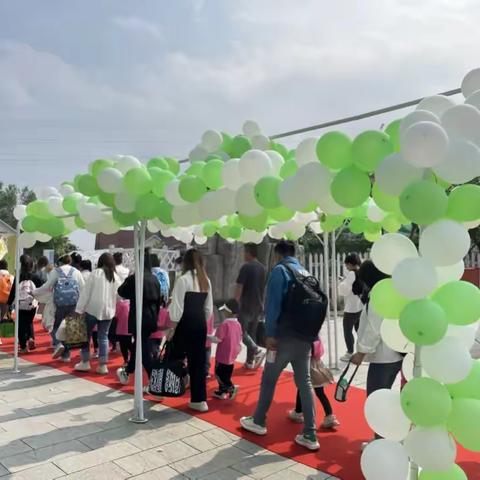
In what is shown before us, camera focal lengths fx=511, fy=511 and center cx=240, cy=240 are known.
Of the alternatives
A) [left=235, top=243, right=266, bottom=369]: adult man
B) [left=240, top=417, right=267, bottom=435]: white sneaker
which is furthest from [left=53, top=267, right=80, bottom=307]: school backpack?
[left=240, top=417, right=267, bottom=435]: white sneaker

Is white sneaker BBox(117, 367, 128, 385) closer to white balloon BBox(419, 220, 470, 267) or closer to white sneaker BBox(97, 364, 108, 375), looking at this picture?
white sneaker BBox(97, 364, 108, 375)

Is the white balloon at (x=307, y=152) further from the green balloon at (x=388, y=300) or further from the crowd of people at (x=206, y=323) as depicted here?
the crowd of people at (x=206, y=323)

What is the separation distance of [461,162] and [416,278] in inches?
20.6

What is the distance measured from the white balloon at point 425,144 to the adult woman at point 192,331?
302 cm

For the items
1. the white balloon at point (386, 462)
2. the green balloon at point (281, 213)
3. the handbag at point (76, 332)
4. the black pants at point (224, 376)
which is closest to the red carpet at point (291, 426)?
the black pants at point (224, 376)

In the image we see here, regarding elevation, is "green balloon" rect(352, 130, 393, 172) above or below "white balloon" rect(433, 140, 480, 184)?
above

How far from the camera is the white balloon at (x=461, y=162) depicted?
7.02 ft

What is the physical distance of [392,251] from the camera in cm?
236

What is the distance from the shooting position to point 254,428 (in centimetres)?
418

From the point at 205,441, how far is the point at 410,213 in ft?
9.03

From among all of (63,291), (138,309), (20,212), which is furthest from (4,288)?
(138,309)

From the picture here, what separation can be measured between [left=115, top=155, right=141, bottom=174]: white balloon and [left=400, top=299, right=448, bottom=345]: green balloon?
2.70m

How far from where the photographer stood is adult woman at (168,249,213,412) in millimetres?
4762

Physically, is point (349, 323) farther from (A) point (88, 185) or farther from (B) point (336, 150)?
(B) point (336, 150)
